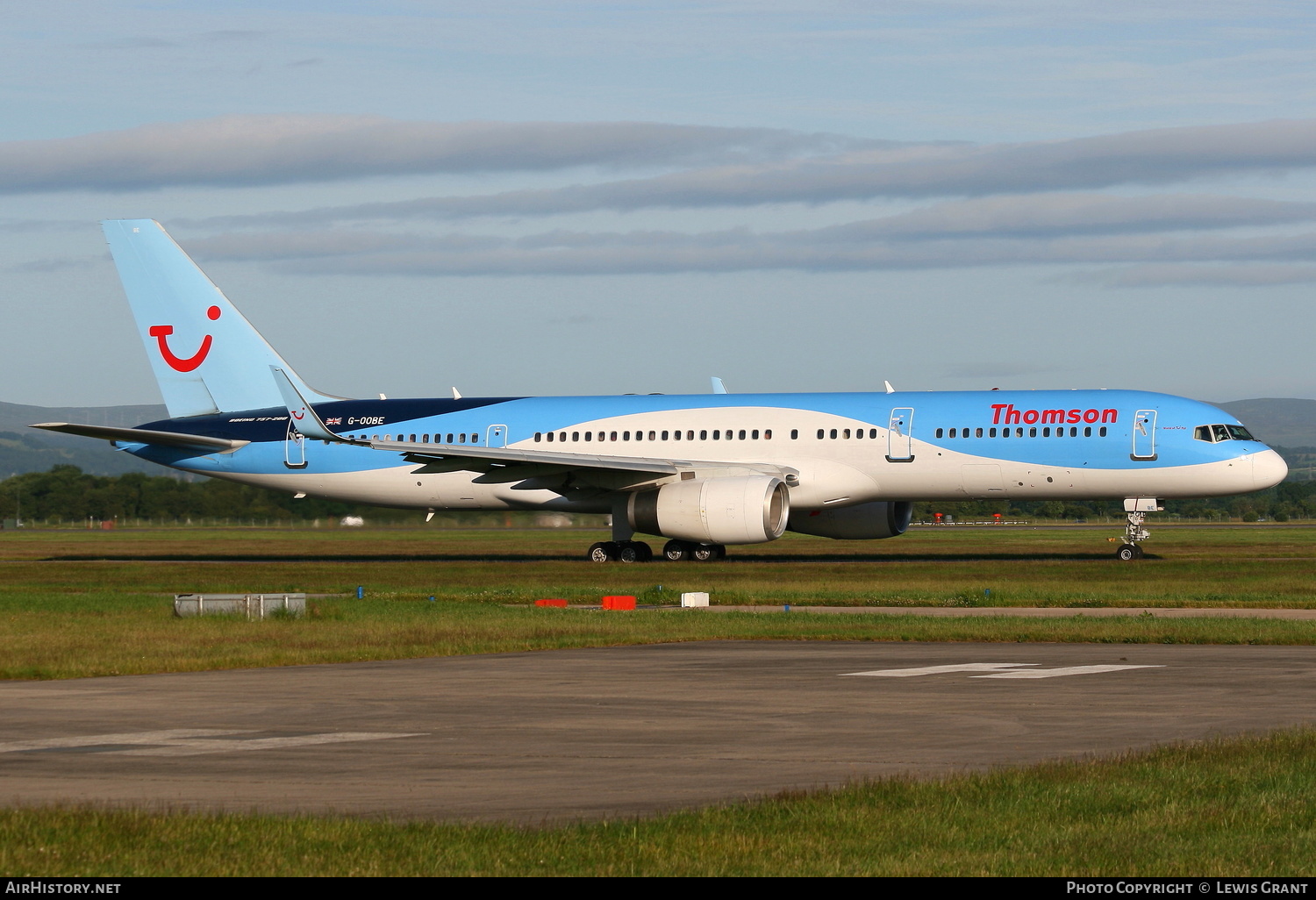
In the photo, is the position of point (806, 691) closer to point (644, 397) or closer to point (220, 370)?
point (644, 397)

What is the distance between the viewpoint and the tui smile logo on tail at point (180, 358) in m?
49.5

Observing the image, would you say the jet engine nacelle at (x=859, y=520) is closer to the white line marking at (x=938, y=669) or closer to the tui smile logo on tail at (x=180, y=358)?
the tui smile logo on tail at (x=180, y=358)

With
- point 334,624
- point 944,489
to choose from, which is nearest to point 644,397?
point 944,489

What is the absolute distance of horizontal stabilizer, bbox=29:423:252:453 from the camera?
146ft

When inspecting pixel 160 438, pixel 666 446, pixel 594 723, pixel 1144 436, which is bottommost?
pixel 594 723

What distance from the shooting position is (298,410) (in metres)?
47.2

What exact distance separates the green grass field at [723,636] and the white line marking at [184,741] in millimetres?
2827

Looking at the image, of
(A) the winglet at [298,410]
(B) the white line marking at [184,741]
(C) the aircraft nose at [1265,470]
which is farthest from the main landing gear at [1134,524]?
(B) the white line marking at [184,741]

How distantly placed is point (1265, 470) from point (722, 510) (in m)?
13.6

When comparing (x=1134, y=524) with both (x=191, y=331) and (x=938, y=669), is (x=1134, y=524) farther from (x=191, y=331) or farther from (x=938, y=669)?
(x=191, y=331)

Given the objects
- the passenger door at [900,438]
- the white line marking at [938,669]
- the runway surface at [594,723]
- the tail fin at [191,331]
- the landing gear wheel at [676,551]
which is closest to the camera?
the runway surface at [594,723]

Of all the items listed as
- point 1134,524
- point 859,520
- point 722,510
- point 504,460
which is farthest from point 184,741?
point 859,520

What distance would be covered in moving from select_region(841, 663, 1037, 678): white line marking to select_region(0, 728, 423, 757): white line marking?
6261 millimetres

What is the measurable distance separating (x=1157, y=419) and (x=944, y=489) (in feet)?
18.0
